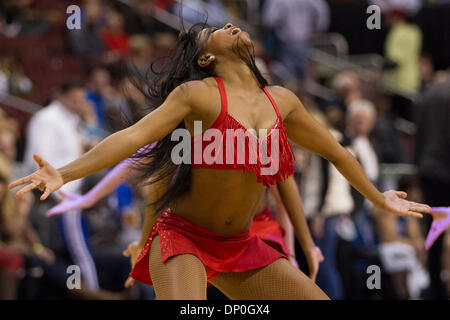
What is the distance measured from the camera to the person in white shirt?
6.02 metres

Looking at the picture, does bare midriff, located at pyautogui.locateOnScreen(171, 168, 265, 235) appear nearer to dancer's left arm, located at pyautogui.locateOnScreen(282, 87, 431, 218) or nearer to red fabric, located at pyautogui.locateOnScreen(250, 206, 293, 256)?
dancer's left arm, located at pyautogui.locateOnScreen(282, 87, 431, 218)

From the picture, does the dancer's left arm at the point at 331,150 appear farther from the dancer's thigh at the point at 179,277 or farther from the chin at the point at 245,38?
the dancer's thigh at the point at 179,277

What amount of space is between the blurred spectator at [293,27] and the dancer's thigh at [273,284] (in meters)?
6.68

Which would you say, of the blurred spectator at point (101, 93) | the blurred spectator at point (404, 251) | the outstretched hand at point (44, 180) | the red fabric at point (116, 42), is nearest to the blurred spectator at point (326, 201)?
the blurred spectator at point (404, 251)

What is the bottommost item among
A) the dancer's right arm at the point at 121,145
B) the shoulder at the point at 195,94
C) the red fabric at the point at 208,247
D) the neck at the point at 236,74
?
the red fabric at the point at 208,247

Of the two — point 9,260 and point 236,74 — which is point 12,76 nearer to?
point 9,260

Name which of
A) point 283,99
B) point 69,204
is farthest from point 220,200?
point 69,204

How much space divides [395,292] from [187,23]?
5.29 m

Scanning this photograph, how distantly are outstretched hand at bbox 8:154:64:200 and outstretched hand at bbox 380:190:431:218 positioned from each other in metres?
1.49

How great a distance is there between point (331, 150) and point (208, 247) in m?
0.71

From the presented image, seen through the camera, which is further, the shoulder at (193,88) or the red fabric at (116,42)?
the red fabric at (116,42)

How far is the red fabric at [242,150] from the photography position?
300 cm

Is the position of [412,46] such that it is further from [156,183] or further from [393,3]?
[156,183]

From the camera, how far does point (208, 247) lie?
314 cm
